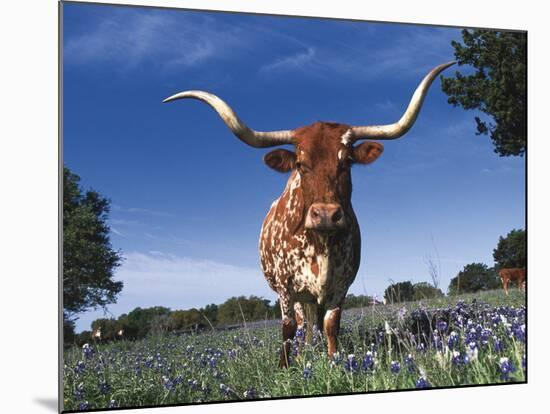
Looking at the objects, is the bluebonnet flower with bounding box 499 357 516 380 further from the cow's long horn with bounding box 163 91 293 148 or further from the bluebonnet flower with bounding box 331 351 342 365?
the cow's long horn with bounding box 163 91 293 148

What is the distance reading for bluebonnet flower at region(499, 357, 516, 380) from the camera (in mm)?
6668

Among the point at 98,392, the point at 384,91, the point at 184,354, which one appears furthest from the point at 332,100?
the point at 98,392

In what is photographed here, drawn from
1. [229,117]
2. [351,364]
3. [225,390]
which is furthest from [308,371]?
[229,117]

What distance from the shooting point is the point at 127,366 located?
6.48 meters

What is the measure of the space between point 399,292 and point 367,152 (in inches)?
49.2

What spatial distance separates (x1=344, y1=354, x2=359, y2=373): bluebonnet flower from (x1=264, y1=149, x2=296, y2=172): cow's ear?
63.1 inches

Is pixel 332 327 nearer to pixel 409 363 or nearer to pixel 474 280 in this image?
pixel 409 363

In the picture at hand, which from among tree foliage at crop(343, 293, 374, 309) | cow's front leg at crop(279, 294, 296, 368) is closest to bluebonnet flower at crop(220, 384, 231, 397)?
cow's front leg at crop(279, 294, 296, 368)

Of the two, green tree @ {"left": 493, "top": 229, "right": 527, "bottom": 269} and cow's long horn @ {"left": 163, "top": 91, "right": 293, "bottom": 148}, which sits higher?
cow's long horn @ {"left": 163, "top": 91, "right": 293, "bottom": 148}

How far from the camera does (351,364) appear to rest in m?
6.51

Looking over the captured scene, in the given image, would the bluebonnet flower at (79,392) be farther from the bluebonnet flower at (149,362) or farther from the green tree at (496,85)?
the green tree at (496,85)

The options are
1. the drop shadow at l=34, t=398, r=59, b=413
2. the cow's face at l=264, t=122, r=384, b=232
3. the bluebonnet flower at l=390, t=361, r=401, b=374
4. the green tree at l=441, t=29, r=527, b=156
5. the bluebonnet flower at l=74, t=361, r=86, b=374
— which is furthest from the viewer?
the green tree at l=441, t=29, r=527, b=156

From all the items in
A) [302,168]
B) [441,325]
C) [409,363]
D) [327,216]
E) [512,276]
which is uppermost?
[302,168]
